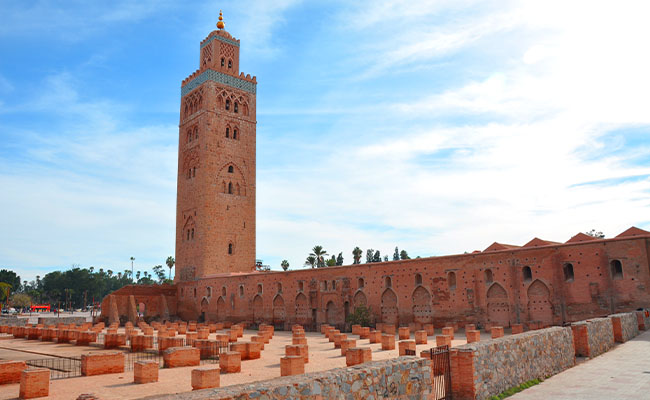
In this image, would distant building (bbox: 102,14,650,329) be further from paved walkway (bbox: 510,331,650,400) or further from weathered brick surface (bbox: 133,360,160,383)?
weathered brick surface (bbox: 133,360,160,383)

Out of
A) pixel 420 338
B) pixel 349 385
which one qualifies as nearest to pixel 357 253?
pixel 420 338

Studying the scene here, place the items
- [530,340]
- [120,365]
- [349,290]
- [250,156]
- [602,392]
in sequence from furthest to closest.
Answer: [250,156], [349,290], [120,365], [530,340], [602,392]

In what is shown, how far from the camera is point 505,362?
307 inches

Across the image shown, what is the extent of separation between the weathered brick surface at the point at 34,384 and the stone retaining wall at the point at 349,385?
7.31 metres

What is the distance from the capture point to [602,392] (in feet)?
24.0

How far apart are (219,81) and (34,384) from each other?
107 feet

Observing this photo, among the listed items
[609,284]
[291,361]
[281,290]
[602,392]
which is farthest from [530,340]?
[281,290]

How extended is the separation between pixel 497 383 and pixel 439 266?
14899mm

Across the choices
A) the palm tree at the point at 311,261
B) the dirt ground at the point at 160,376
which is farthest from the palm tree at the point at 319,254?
the dirt ground at the point at 160,376

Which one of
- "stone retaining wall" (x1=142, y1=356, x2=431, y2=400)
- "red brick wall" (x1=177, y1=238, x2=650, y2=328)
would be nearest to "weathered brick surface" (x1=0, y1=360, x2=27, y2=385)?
"stone retaining wall" (x1=142, y1=356, x2=431, y2=400)

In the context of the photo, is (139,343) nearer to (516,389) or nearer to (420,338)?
(420,338)

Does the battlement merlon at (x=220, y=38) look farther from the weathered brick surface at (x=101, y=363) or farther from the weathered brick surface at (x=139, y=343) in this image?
the weathered brick surface at (x=101, y=363)

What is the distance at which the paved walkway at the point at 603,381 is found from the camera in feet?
23.6

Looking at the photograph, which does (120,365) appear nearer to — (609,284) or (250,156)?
(609,284)
